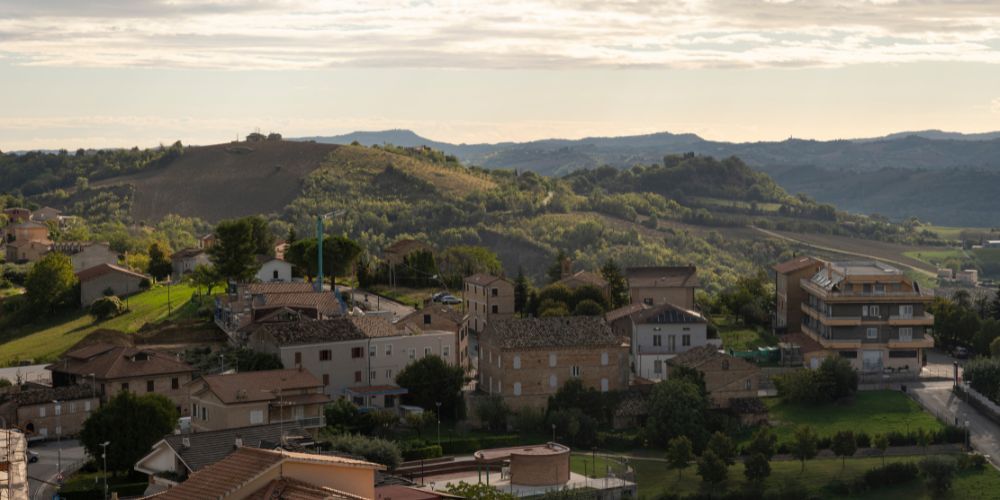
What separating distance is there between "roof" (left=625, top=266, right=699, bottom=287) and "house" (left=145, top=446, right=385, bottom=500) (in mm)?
48478

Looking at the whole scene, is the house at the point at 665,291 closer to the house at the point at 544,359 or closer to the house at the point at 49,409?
the house at the point at 544,359

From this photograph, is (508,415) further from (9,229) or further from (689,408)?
(9,229)

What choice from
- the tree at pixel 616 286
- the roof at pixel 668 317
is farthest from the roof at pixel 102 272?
the roof at pixel 668 317

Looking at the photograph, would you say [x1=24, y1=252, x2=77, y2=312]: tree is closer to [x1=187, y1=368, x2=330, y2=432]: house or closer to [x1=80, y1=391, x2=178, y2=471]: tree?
[x1=187, y1=368, x2=330, y2=432]: house

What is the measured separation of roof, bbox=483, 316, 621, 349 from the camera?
59.2 m

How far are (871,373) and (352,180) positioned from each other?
323ft

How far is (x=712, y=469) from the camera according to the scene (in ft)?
168

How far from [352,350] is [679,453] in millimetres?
13913

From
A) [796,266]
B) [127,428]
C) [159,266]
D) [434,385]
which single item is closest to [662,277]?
[796,266]

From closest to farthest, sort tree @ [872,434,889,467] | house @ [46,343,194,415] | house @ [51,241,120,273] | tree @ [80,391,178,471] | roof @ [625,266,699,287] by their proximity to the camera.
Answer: tree @ [80,391,178,471] < tree @ [872,434,889,467] < house @ [46,343,194,415] < roof @ [625,266,699,287] < house @ [51,241,120,273]

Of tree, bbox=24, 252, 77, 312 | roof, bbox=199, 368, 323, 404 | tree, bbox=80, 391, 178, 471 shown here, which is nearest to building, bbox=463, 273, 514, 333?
roof, bbox=199, 368, 323, 404

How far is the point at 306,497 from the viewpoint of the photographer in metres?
22.0

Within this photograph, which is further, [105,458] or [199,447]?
[105,458]

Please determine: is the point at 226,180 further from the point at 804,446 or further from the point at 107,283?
the point at 804,446
